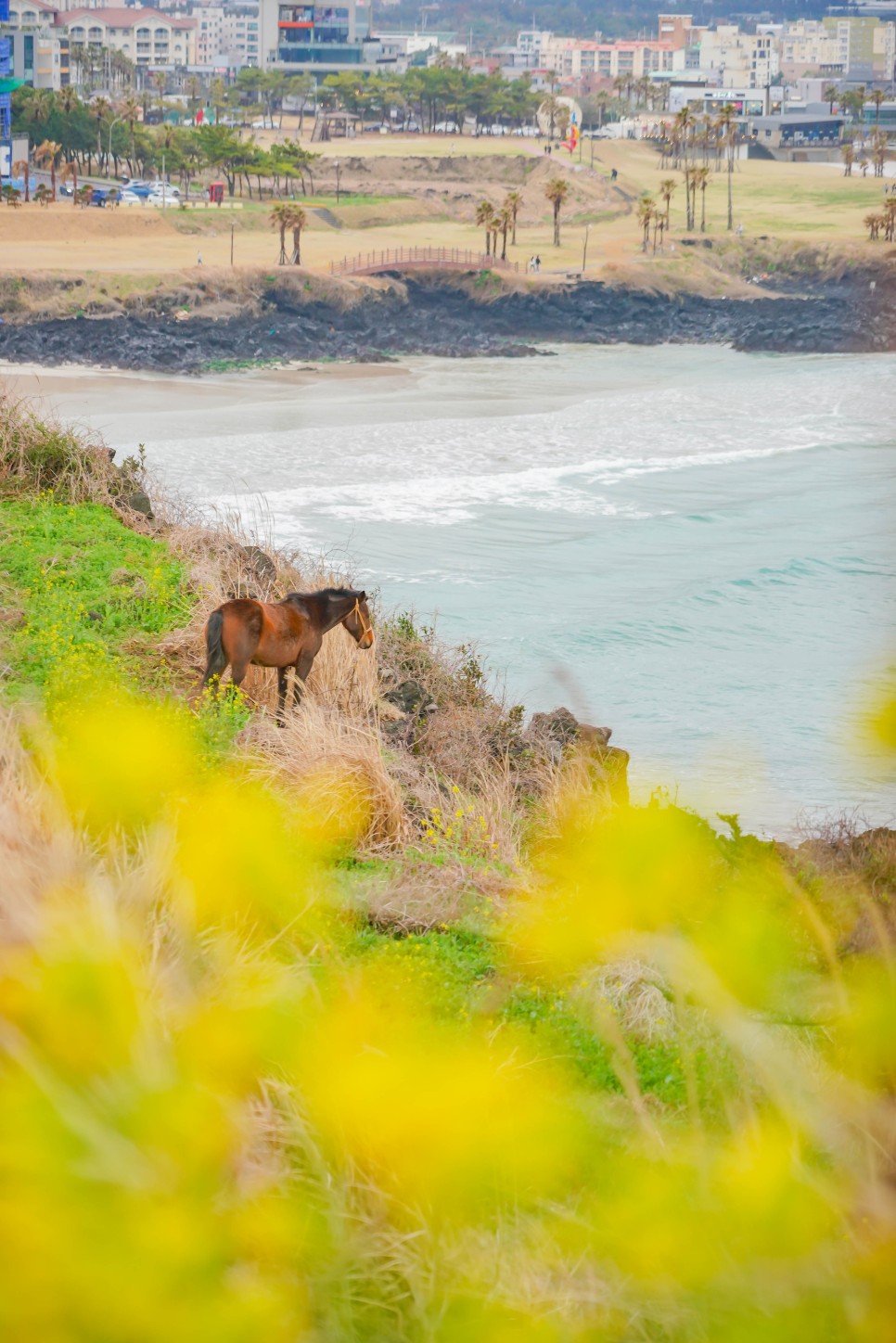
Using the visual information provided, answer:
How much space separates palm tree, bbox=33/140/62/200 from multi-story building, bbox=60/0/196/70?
3178 inches

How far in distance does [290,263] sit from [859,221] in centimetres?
3329

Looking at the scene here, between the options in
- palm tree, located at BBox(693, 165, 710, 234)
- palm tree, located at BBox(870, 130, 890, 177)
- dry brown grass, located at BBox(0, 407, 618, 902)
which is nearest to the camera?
dry brown grass, located at BBox(0, 407, 618, 902)

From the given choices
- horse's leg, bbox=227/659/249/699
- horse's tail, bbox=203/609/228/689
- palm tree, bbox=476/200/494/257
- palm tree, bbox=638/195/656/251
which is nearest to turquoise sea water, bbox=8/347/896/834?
horse's leg, bbox=227/659/249/699

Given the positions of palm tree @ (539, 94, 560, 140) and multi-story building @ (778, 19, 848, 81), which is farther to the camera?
multi-story building @ (778, 19, 848, 81)

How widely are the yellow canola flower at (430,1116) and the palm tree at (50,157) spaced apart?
64871 mm

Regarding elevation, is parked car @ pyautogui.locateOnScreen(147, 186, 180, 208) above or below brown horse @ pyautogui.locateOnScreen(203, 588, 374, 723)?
above

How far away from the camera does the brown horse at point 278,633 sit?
323 inches

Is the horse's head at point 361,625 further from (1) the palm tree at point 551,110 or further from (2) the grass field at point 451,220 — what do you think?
(1) the palm tree at point 551,110

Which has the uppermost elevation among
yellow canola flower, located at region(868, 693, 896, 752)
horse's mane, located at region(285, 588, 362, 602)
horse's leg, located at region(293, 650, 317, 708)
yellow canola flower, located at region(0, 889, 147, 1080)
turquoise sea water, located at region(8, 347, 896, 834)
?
yellow canola flower, located at region(868, 693, 896, 752)

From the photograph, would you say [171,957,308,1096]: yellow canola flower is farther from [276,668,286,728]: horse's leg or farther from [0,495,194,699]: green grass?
[276,668,286,728]: horse's leg

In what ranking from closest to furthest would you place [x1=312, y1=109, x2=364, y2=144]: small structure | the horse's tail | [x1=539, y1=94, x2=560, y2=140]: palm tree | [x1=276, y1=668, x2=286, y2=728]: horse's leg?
the horse's tail
[x1=276, y1=668, x2=286, y2=728]: horse's leg
[x1=312, y1=109, x2=364, y2=144]: small structure
[x1=539, y1=94, x2=560, y2=140]: palm tree

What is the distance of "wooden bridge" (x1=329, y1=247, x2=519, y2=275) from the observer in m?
59.2

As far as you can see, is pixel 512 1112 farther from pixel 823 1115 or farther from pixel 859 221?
pixel 859 221

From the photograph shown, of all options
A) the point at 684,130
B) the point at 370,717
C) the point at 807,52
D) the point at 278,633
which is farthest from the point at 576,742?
the point at 807,52
